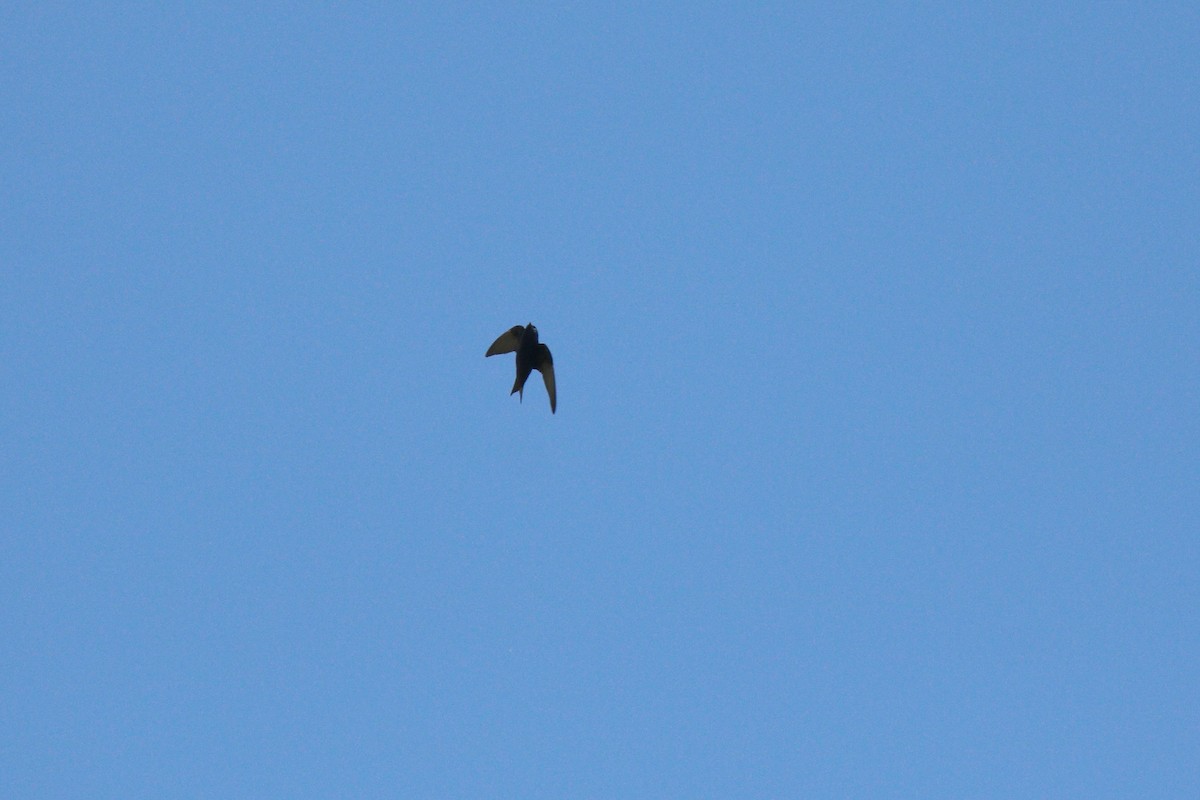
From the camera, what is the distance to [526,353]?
25.0 metres

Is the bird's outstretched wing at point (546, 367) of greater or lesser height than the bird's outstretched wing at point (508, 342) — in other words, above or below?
below

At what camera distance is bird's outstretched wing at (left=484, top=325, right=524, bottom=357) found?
25781 mm

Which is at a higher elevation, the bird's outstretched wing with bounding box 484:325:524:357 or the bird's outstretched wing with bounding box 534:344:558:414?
the bird's outstretched wing with bounding box 484:325:524:357

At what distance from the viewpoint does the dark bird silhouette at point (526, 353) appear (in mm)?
24875

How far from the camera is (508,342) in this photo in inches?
1032

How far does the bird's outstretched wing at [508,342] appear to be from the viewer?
25.8 m

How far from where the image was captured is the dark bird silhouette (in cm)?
2488

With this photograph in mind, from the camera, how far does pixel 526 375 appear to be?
25.1 meters

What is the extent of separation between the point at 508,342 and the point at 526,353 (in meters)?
1.29
